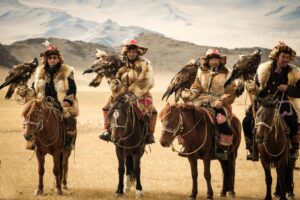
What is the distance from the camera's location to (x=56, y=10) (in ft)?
630

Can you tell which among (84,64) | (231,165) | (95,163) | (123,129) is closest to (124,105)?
(123,129)

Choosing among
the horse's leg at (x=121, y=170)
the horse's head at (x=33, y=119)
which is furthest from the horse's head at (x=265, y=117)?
the horse's head at (x=33, y=119)

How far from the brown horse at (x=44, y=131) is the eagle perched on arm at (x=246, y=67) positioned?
127 inches

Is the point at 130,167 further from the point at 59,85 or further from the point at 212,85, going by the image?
the point at 212,85

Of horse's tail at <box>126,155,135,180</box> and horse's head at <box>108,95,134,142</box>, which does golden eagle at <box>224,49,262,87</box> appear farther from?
horse's tail at <box>126,155,135,180</box>

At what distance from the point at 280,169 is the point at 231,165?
1642 mm

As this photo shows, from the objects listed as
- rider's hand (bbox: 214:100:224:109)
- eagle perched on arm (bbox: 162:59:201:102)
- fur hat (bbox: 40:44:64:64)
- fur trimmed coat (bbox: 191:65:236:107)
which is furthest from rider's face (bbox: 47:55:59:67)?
rider's hand (bbox: 214:100:224:109)

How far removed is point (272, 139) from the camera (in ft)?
33.4

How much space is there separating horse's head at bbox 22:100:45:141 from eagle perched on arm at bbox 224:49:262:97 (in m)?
3.43

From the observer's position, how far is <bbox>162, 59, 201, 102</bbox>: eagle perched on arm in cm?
1127

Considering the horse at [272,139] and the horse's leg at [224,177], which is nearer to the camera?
the horse at [272,139]

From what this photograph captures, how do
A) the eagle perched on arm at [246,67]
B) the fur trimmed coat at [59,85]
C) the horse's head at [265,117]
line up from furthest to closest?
the fur trimmed coat at [59,85] < the eagle perched on arm at [246,67] < the horse's head at [265,117]

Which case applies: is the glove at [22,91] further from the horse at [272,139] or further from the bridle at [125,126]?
the horse at [272,139]

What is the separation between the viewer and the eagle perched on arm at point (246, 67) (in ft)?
35.8
